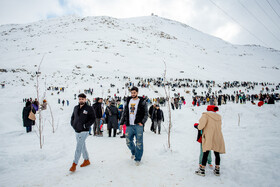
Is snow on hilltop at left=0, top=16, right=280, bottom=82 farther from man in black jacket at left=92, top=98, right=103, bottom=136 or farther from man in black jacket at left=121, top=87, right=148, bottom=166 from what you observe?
man in black jacket at left=121, top=87, right=148, bottom=166

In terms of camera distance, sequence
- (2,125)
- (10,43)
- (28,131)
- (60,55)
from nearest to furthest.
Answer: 1. (28,131)
2. (2,125)
3. (60,55)
4. (10,43)

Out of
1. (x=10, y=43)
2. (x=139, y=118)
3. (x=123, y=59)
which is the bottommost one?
(x=139, y=118)

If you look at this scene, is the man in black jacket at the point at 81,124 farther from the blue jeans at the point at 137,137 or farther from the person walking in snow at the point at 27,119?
the person walking in snow at the point at 27,119

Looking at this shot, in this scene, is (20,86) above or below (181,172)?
above

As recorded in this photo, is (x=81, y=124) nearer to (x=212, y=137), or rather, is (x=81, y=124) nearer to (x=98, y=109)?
(x=212, y=137)

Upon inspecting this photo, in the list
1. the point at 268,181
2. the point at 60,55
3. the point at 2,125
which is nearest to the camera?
the point at 268,181

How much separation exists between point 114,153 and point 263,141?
16.1 feet

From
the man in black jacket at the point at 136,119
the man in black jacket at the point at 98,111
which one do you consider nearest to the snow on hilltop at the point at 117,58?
the man in black jacket at the point at 98,111

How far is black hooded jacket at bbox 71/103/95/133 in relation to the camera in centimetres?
355

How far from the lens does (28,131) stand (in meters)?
8.23

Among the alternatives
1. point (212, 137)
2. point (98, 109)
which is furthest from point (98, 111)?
point (212, 137)

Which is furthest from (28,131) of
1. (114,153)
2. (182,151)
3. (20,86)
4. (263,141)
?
(20,86)

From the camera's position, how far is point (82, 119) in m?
3.59

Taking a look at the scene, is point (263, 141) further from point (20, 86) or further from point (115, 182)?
point (20, 86)
